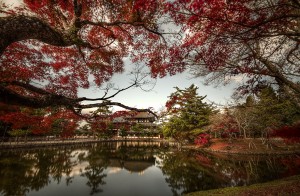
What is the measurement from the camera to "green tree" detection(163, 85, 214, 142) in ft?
106

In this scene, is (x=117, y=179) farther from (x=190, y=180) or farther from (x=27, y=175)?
→ (x=27, y=175)

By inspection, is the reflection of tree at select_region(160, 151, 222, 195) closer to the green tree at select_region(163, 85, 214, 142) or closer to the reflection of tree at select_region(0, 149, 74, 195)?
the reflection of tree at select_region(0, 149, 74, 195)

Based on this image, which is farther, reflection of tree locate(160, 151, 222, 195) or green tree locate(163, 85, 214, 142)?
green tree locate(163, 85, 214, 142)

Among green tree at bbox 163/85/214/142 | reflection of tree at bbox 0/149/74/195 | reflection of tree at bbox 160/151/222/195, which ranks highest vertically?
green tree at bbox 163/85/214/142

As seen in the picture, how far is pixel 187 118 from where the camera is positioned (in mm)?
33375

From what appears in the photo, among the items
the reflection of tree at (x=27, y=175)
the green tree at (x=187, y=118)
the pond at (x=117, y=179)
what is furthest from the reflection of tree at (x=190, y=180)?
the green tree at (x=187, y=118)

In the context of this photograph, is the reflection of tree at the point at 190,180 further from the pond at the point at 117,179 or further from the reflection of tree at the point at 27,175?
the reflection of tree at the point at 27,175

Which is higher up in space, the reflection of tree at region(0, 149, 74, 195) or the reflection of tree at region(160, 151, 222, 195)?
the reflection of tree at region(0, 149, 74, 195)

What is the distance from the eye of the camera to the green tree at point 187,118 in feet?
106

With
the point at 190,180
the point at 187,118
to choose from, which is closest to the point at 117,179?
the point at 190,180

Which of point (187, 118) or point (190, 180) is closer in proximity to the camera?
point (190, 180)

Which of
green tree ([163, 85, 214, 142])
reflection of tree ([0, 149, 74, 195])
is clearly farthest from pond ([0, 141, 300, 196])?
green tree ([163, 85, 214, 142])

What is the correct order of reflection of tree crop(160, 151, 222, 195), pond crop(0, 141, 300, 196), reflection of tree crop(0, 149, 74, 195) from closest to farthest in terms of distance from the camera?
reflection of tree crop(0, 149, 74, 195) < pond crop(0, 141, 300, 196) < reflection of tree crop(160, 151, 222, 195)

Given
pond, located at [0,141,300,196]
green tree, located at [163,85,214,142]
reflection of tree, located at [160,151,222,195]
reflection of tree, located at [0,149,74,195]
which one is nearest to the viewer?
reflection of tree, located at [0,149,74,195]
